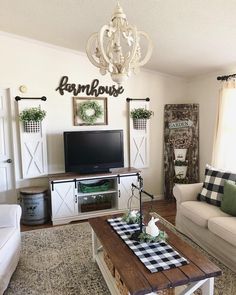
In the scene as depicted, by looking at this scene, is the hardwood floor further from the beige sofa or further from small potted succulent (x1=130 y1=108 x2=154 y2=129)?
small potted succulent (x1=130 y1=108 x2=154 y2=129)

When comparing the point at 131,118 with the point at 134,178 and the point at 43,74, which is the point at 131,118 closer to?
the point at 134,178

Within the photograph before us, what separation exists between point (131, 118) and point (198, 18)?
2188 mm

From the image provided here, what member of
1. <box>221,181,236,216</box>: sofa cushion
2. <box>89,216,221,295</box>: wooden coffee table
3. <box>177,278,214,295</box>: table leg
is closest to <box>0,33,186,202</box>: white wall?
<box>221,181,236,216</box>: sofa cushion

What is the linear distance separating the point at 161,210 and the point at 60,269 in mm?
2182

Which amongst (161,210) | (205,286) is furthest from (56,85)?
(205,286)

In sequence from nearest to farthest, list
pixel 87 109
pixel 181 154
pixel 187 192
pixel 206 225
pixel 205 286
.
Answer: pixel 205 286 < pixel 206 225 < pixel 187 192 < pixel 87 109 < pixel 181 154

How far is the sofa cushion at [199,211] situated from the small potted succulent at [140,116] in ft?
5.69

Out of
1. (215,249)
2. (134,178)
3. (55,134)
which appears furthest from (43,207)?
(215,249)

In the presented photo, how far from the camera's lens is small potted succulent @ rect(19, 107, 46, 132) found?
377 cm

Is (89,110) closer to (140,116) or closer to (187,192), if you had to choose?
(140,116)

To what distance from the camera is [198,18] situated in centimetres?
250

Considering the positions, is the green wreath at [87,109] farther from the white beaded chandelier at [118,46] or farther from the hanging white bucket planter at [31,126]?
the white beaded chandelier at [118,46]

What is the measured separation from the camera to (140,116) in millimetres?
4410

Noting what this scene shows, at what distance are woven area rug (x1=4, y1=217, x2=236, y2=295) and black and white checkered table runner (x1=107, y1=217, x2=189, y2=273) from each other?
53 cm
